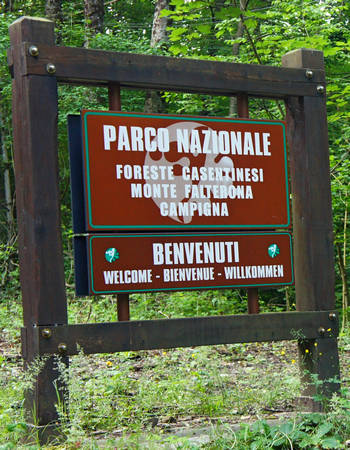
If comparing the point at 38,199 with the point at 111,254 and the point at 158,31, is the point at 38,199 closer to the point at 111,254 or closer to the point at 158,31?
the point at 111,254

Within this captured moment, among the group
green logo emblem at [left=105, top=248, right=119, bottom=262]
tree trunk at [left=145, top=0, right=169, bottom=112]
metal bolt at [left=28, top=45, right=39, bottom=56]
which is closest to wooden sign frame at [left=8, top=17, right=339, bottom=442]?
metal bolt at [left=28, top=45, right=39, bottom=56]

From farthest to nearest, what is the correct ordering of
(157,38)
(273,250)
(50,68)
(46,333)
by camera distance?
(157,38) → (273,250) → (50,68) → (46,333)

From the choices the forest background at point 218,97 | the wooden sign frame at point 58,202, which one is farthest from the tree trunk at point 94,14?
the wooden sign frame at point 58,202

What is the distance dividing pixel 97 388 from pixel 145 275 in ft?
4.82

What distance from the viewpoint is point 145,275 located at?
4.94 m

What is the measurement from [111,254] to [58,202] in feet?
1.70

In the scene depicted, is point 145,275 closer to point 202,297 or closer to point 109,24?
point 202,297

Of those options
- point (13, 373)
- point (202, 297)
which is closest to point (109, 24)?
point (202, 297)

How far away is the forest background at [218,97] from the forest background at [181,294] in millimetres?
36

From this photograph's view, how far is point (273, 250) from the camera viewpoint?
5449mm

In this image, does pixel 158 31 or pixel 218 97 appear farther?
pixel 218 97

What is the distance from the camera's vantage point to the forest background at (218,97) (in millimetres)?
10594

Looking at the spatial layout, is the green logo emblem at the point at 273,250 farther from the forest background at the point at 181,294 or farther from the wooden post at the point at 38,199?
the wooden post at the point at 38,199

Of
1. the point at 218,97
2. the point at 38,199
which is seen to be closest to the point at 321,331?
the point at 38,199
